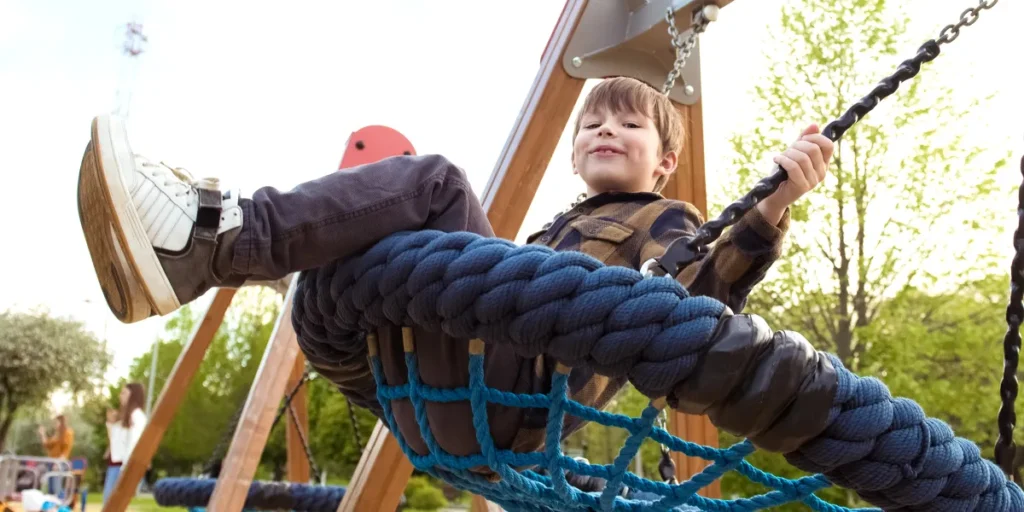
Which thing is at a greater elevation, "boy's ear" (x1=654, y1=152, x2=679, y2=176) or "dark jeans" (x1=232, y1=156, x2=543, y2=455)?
"boy's ear" (x1=654, y1=152, x2=679, y2=176)

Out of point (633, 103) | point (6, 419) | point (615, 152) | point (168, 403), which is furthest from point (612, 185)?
point (6, 419)

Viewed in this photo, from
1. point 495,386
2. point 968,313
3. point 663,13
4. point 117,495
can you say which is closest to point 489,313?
point 495,386

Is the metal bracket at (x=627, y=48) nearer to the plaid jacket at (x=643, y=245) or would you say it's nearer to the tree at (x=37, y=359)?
the plaid jacket at (x=643, y=245)

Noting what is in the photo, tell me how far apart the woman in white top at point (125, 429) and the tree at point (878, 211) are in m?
4.91

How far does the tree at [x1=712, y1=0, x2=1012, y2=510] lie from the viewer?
726cm

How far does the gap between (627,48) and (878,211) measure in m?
6.31

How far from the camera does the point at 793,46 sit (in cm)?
810

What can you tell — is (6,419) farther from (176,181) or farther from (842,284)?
(176,181)

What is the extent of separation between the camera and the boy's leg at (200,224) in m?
0.94

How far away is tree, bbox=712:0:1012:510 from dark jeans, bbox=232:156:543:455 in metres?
6.77

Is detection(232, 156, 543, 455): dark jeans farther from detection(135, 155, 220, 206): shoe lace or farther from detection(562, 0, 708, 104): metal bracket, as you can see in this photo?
detection(562, 0, 708, 104): metal bracket

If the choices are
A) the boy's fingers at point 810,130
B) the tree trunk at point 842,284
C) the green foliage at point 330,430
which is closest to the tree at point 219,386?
the green foliage at point 330,430

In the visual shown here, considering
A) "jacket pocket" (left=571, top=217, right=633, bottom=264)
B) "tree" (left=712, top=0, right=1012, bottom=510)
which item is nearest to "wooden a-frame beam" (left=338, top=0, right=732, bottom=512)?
"jacket pocket" (left=571, top=217, right=633, bottom=264)

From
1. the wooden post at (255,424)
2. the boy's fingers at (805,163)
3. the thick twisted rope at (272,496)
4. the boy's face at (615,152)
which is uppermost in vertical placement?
the boy's face at (615,152)
